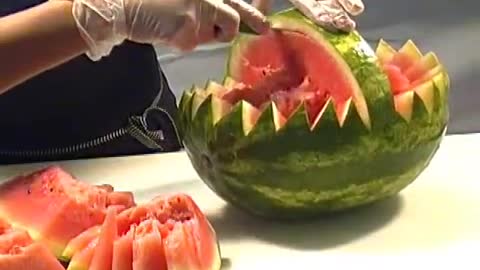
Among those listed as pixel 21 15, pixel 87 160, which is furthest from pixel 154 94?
pixel 21 15

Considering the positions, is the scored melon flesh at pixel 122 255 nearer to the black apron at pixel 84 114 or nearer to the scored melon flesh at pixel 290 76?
the scored melon flesh at pixel 290 76

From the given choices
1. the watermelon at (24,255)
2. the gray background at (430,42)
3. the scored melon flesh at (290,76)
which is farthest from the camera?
the gray background at (430,42)

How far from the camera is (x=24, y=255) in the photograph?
1032 millimetres

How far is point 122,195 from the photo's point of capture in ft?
3.79

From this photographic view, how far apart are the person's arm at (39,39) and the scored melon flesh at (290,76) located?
19 cm

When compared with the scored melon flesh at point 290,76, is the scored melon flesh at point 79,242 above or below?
below

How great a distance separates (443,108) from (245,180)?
226 mm

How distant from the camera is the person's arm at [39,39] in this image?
1220 mm

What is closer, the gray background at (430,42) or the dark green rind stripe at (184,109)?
the dark green rind stripe at (184,109)

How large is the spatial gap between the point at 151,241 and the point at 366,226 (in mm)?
262

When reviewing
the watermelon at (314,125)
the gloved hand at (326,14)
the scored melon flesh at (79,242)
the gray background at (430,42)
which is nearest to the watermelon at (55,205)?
the scored melon flesh at (79,242)

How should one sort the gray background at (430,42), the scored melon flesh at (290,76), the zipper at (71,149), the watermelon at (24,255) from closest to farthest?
the watermelon at (24,255) → the scored melon flesh at (290,76) → the zipper at (71,149) → the gray background at (430,42)

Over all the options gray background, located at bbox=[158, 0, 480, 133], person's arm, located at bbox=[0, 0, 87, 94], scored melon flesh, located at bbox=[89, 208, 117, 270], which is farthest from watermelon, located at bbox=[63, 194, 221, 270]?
gray background, located at bbox=[158, 0, 480, 133]

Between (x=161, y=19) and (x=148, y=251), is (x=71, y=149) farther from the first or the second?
(x=148, y=251)
